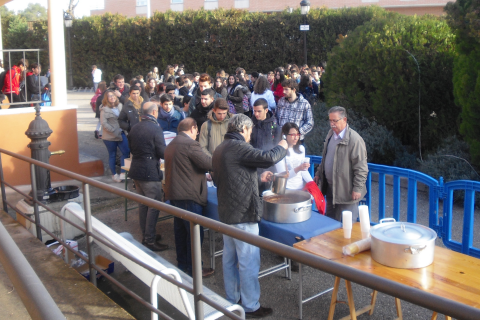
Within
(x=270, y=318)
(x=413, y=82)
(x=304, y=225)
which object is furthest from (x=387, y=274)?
(x=413, y=82)

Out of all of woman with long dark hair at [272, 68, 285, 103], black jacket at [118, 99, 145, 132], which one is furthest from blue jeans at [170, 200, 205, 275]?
woman with long dark hair at [272, 68, 285, 103]

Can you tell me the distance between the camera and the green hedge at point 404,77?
26.3 ft

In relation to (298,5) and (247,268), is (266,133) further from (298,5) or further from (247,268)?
(298,5)

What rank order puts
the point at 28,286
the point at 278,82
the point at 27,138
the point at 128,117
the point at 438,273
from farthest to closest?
the point at 278,82 → the point at 128,117 → the point at 27,138 → the point at 438,273 → the point at 28,286

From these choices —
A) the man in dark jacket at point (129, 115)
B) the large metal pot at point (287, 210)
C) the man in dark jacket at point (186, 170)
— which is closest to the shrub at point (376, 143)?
the man in dark jacket at point (129, 115)

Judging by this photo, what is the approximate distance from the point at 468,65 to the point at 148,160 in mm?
4716

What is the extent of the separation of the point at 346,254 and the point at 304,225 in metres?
0.73

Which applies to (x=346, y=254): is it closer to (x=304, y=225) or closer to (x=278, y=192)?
(x=304, y=225)

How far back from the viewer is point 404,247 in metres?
3.02

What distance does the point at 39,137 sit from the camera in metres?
5.68

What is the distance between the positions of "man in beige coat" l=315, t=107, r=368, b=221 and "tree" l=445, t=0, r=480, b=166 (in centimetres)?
296

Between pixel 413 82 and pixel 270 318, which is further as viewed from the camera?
pixel 413 82

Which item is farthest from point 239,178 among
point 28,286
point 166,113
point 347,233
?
point 166,113

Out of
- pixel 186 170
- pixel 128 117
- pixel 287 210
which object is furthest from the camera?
pixel 128 117
